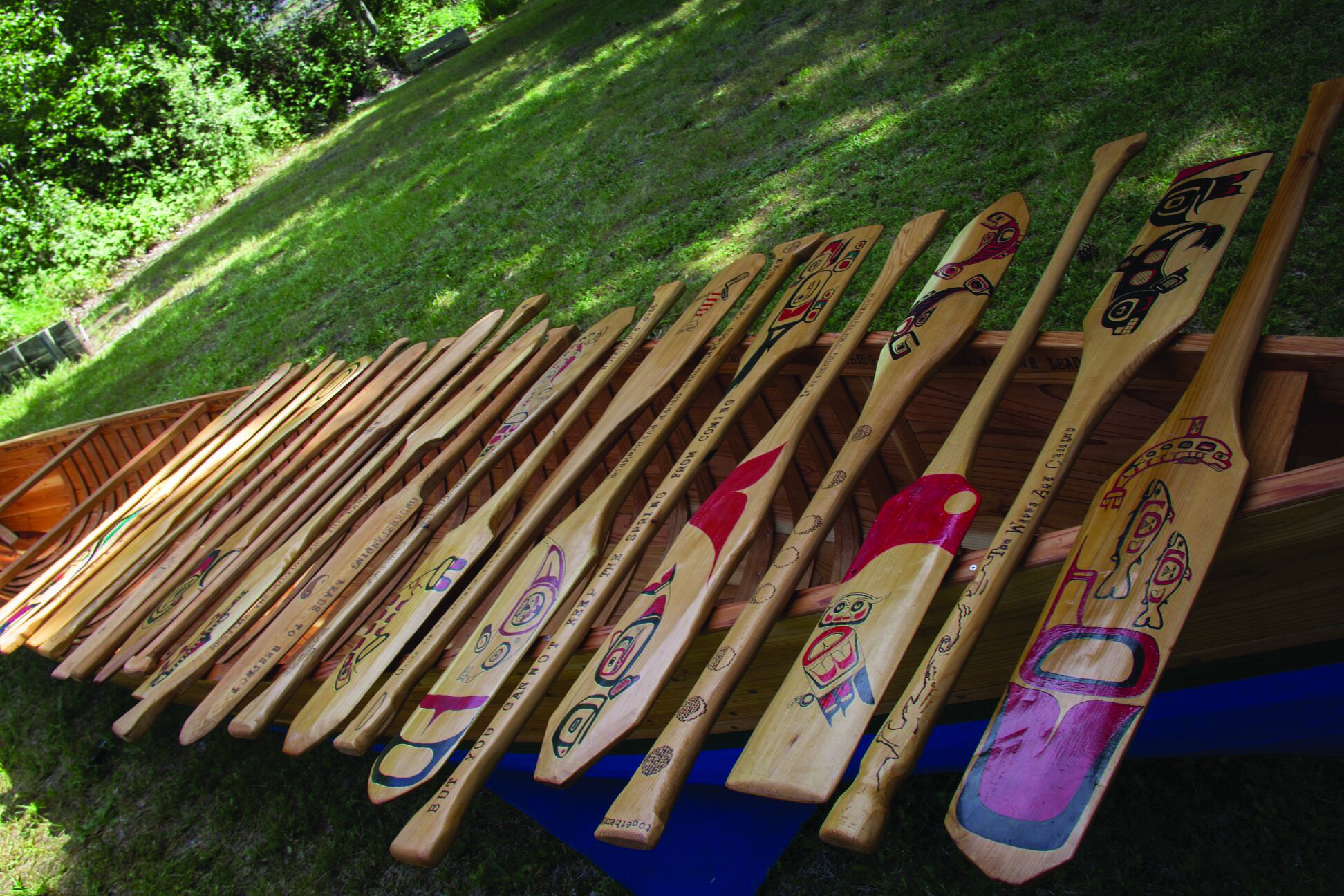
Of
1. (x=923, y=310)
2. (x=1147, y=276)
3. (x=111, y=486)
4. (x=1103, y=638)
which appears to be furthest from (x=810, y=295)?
(x=111, y=486)

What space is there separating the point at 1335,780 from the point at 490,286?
501cm

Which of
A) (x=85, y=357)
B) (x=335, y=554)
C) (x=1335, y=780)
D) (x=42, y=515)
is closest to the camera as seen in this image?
(x=1335, y=780)

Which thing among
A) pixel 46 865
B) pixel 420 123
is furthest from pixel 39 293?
pixel 46 865

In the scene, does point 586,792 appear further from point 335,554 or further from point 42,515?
point 42,515

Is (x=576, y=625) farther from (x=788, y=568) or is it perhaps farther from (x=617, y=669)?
(x=788, y=568)

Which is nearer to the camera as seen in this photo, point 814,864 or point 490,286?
point 814,864

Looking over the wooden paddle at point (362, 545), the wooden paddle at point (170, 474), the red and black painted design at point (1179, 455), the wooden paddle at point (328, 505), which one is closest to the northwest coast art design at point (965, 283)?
the red and black painted design at point (1179, 455)

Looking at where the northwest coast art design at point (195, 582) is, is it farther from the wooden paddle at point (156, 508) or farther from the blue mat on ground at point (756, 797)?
the blue mat on ground at point (756, 797)

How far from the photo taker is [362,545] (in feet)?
8.07

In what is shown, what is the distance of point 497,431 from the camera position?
2.77m

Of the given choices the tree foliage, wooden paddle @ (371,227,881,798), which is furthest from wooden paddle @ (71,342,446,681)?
the tree foliage

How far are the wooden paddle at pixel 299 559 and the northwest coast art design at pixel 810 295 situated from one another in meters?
1.13

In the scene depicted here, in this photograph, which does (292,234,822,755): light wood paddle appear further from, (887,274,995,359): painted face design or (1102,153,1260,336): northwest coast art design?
(1102,153,1260,336): northwest coast art design

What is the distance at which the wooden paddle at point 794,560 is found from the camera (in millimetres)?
1167
